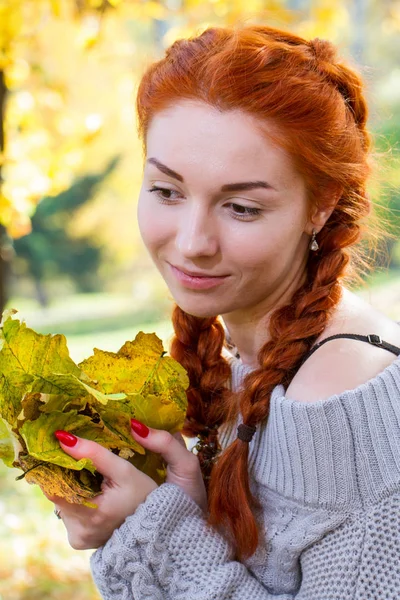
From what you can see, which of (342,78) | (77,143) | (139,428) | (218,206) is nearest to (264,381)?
(139,428)

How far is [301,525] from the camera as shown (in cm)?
168

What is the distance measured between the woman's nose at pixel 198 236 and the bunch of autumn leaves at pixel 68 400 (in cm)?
23

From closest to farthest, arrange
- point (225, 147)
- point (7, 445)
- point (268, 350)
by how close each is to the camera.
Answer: point (7, 445), point (225, 147), point (268, 350)

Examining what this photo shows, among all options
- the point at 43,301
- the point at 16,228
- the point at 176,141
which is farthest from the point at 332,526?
the point at 43,301

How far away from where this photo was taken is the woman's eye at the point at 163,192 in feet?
5.84

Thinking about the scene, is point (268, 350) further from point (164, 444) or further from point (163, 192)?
point (163, 192)

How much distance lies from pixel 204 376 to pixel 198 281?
17.1 inches

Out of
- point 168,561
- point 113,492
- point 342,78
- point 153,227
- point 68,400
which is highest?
point 342,78

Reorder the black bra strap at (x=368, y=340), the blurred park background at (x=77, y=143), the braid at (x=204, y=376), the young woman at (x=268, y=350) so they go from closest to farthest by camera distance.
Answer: the young woman at (x=268, y=350), the black bra strap at (x=368, y=340), the braid at (x=204, y=376), the blurred park background at (x=77, y=143)

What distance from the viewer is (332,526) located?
5.35 ft

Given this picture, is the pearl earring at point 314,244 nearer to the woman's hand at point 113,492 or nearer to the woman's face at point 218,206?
the woman's face at point 218,206

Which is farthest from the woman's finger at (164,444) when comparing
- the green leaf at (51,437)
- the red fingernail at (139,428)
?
the green leaf at (51,437)

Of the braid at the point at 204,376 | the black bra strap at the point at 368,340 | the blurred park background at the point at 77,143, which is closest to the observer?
the black bra strap at the point at 368,340

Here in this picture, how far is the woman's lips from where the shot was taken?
5.82 feet
